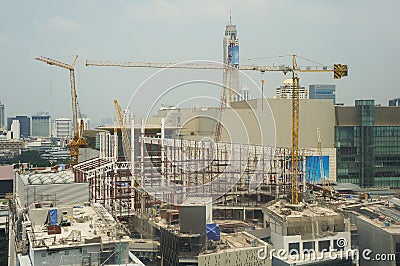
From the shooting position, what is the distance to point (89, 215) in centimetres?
539

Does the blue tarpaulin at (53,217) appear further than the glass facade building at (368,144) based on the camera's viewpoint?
No

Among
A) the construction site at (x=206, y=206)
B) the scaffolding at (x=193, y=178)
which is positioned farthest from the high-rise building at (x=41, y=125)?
the scaffolding at (x=193, y=178)

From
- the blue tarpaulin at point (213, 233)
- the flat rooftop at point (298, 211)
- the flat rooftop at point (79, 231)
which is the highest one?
the flat rooftop at point (79, 231)

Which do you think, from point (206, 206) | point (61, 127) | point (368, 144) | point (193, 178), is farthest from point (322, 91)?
point (61, 127)

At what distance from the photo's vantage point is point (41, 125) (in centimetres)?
3859

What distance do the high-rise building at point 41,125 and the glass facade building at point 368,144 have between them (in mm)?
30601

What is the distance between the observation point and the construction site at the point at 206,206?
4.76 meters

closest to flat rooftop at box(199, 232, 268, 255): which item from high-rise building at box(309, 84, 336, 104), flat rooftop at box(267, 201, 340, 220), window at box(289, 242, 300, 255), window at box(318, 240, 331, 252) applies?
window at box(289, 242, 300, 255)

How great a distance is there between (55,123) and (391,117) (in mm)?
29901

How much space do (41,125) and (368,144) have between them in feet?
104

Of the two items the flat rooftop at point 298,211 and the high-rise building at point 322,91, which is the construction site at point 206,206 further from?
the high-rise building at point 322,91

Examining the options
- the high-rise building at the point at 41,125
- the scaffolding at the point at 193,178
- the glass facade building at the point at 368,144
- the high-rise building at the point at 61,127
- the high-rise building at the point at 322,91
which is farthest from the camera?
the high-rise building at the point at 41,125

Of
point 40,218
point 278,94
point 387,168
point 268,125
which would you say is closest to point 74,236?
point 40,218

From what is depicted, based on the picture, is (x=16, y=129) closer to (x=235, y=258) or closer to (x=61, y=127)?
(x=61, y=127)
